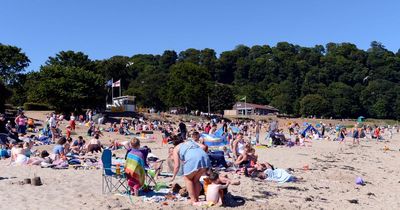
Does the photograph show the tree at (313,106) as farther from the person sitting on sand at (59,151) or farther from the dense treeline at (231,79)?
the person sitting on sand at (59,151)

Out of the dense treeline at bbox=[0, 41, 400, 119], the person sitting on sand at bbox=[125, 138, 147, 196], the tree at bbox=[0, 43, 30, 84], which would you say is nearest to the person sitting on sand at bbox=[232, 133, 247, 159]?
the person sitting on sand at bbox=[125, 138, 147, 196]

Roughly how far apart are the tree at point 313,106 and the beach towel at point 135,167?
274 feet

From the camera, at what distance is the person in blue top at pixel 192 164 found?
7500 millimetres

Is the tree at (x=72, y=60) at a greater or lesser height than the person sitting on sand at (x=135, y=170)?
greater

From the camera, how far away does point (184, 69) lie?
6575 cm

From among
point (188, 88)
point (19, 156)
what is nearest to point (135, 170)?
point (19, 156)

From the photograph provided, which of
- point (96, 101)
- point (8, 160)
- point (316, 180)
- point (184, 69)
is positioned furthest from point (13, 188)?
point (184, 69)

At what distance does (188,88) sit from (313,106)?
119ft

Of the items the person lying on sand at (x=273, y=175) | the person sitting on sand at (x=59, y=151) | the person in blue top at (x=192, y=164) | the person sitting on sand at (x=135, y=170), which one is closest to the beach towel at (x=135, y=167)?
the person sitting on sand at (x=135, y=170)

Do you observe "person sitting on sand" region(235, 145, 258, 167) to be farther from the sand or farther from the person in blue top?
the person in blue top

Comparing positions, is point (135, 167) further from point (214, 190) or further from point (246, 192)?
point (246, 192)

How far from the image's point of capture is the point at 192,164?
7504mm

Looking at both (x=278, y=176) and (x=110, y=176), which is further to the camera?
(x=278, y=176)

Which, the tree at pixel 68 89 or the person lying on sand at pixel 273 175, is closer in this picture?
the person lying on sand at pixel 273 175
